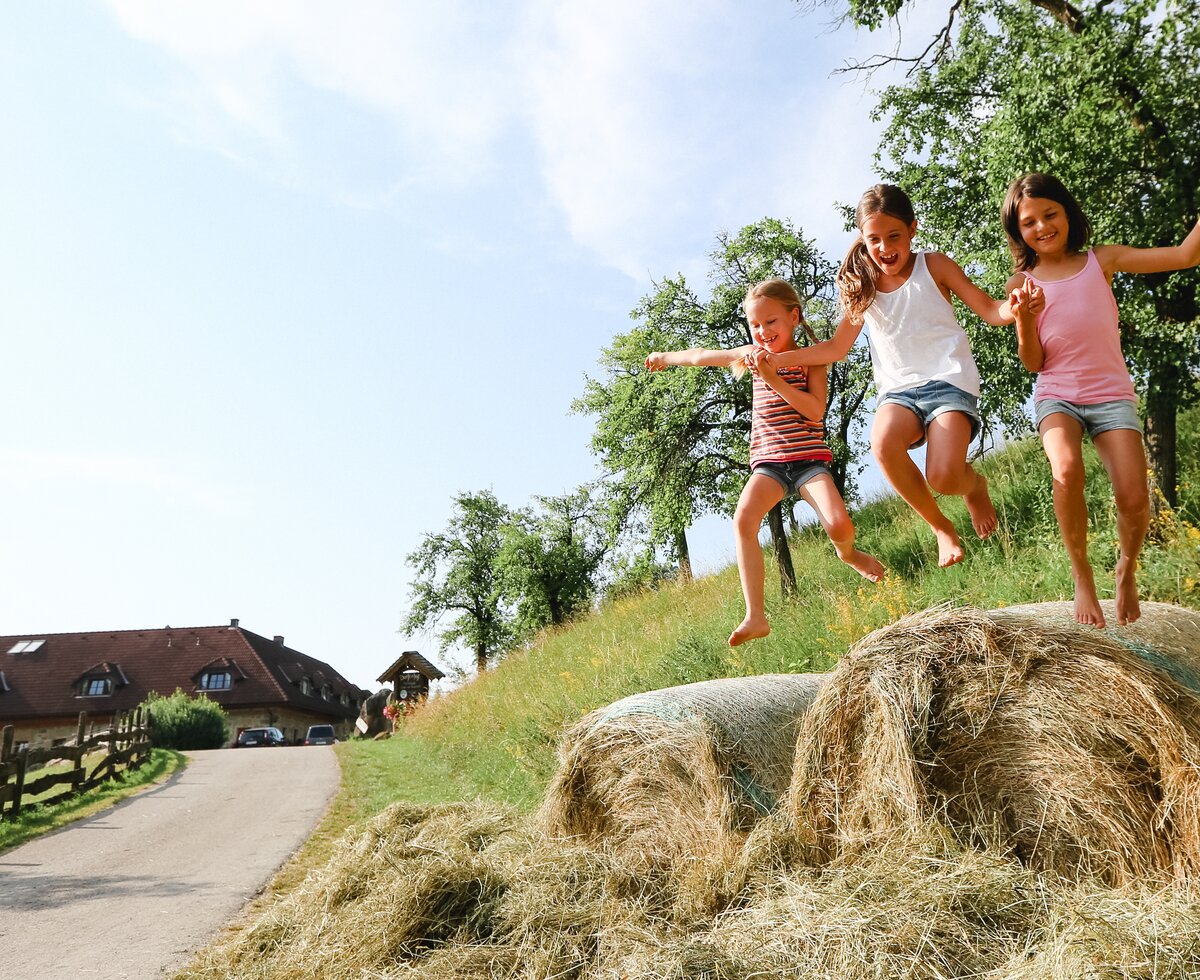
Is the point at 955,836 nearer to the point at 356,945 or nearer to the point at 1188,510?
the point at 356,945

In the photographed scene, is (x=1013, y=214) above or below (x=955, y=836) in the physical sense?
above

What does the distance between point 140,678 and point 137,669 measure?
856mm

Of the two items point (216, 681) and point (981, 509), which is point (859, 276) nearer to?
point (981, 509)

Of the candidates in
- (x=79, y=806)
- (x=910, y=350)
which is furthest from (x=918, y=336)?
(x=79, y=806)

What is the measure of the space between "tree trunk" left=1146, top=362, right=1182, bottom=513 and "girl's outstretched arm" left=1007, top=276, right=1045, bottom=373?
30.2 ft

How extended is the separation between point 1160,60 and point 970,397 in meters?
11.1

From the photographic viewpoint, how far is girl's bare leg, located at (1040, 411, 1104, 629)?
3.07m

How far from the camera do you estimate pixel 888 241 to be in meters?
3.12

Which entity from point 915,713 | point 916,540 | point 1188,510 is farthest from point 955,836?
point 916,540

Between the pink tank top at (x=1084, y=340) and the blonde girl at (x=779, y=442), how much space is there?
2.56 ft

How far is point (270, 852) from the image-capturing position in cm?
1174

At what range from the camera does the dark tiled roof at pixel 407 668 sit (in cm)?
4756

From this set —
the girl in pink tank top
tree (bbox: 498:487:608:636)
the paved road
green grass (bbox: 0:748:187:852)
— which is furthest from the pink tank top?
tree (bbox: 498:487:608:636)

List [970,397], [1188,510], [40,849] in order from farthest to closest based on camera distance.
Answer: [40,849] < [1188,510] < [970,397]
